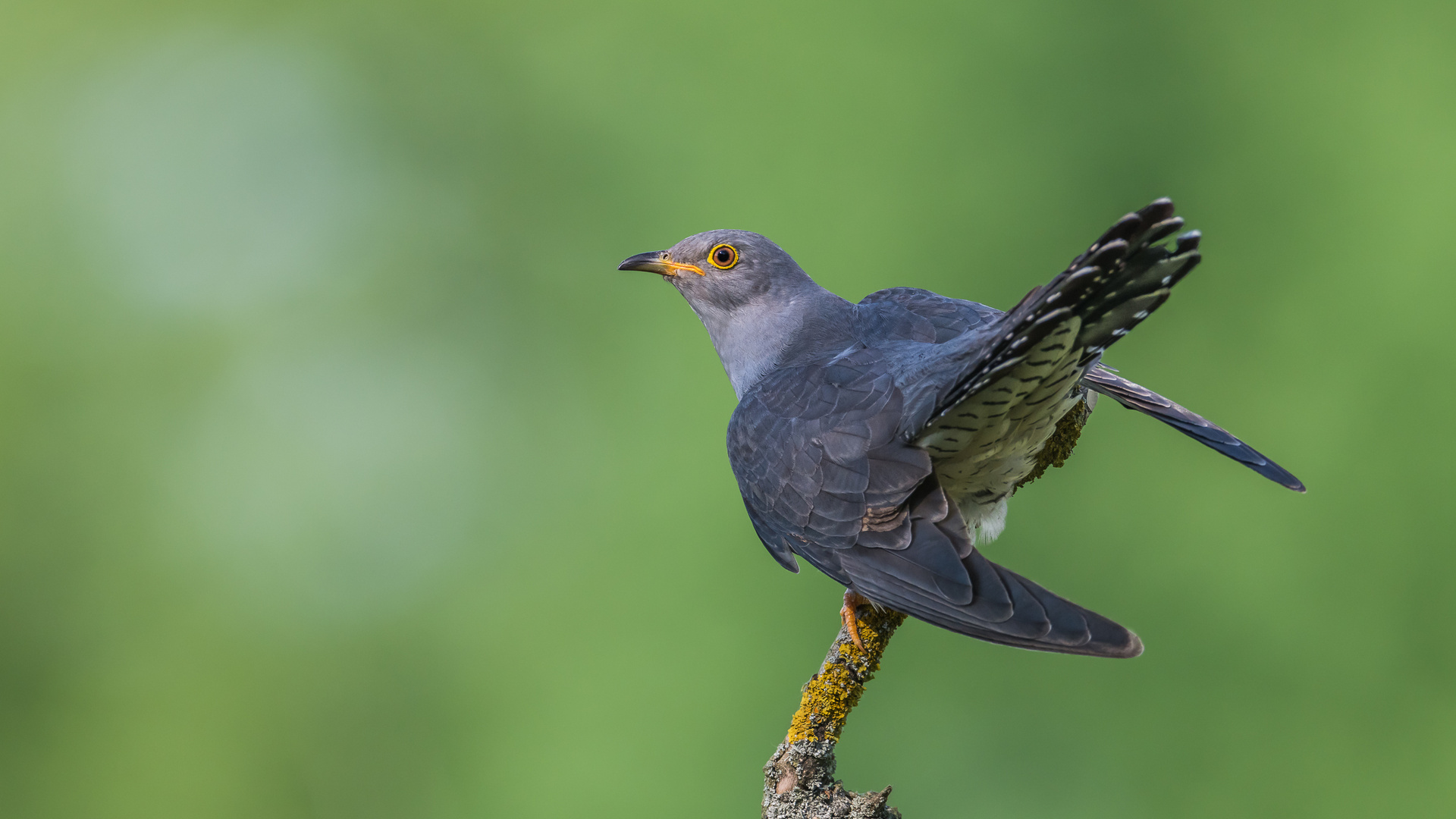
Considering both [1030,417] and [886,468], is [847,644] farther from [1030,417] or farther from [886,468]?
[1030,417]

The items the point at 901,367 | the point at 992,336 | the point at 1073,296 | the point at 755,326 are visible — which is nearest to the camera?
the point at 1073,296

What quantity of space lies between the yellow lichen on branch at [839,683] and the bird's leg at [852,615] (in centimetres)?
1

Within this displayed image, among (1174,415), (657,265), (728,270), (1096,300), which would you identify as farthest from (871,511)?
(657,265)

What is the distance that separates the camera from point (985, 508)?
110 inches

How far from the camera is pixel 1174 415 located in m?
2.75

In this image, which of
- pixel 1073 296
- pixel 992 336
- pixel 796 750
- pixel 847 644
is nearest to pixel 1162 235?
pixel 1073 296

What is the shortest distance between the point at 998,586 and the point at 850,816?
680 millimetres

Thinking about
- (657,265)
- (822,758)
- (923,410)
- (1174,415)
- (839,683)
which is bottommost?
→ (822,758)

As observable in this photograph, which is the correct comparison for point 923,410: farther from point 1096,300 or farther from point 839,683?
point 839,683

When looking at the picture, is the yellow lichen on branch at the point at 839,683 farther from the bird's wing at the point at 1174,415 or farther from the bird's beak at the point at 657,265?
the bird's beak at the point at 657,265

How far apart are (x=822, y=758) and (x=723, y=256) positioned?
1.61 metres

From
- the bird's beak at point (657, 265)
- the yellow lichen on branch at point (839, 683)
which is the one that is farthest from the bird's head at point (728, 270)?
the yellow lichen on branch at point (839, 683)

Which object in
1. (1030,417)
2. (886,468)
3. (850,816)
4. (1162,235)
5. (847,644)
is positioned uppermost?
(1162,235)

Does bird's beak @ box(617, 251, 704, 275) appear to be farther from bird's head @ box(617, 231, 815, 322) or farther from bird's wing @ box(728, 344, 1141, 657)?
bird's wing @ box(728, 344, 1141, 657)
